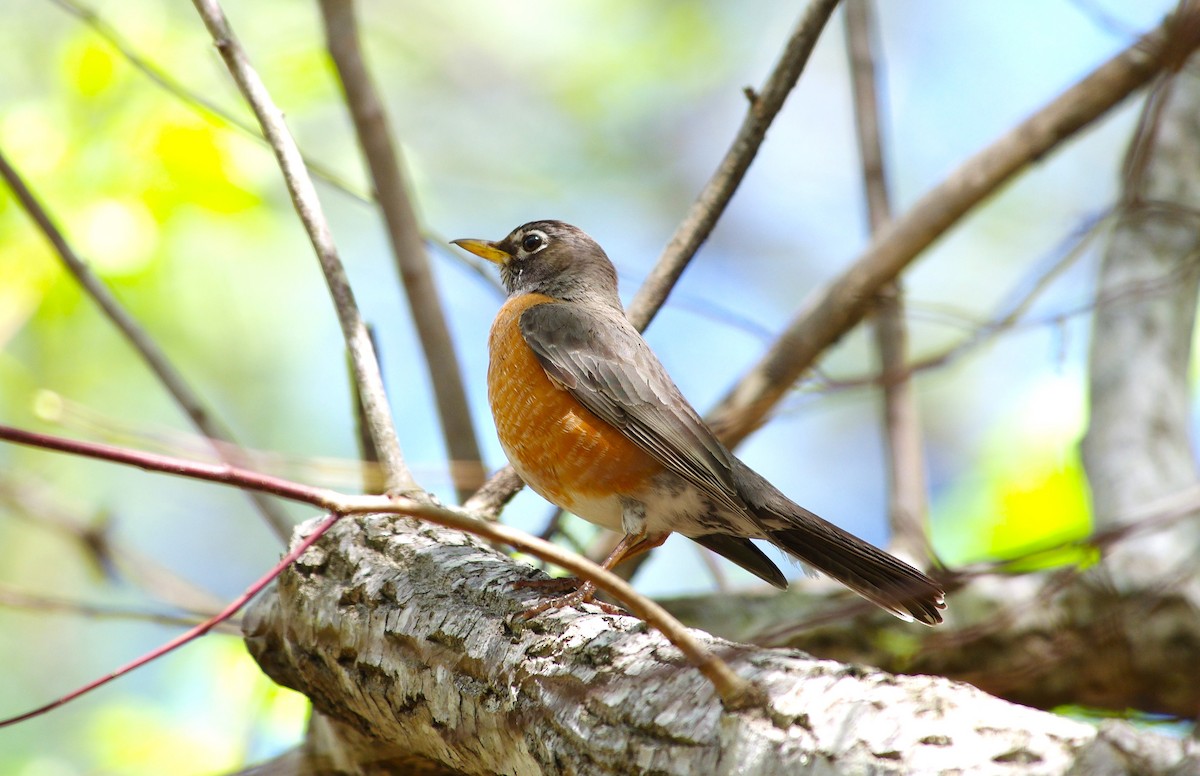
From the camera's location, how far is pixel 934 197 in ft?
14.1

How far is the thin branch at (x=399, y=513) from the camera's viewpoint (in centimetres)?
133

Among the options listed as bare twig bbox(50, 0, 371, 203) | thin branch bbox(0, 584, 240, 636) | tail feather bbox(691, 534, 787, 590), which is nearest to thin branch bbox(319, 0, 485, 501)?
bare twig bbox(50, 0, 371, 203)

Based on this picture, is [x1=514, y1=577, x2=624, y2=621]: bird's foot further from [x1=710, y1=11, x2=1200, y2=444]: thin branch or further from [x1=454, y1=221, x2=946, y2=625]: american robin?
[x1=710, y1=11, x2=1200, y2=444]: thin branch

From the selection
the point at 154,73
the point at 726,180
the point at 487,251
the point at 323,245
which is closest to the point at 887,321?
the point at 726,180

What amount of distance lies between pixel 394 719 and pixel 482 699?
0.33m

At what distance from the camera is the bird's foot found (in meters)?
2.22

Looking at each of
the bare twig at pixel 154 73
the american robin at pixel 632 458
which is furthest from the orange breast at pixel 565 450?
the bare twig at pixel 154 73

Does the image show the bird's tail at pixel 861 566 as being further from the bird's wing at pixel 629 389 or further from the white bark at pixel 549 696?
the white bark at pixel 549 696

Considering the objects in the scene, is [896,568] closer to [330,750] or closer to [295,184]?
[330,750]

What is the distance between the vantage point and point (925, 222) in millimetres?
4262

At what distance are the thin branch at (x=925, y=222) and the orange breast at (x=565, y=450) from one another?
1.72ft

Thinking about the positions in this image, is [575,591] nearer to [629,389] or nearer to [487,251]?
[629,389]

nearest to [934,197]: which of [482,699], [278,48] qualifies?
[482,699]

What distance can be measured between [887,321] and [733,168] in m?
1.87
